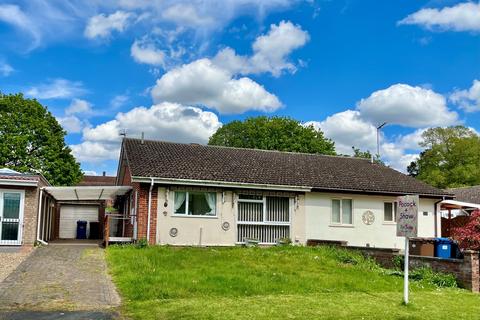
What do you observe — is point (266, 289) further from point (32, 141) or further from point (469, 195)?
point (32, 141)

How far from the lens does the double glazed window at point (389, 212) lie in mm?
24375

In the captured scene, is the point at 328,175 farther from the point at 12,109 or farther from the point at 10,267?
the point at 12,109

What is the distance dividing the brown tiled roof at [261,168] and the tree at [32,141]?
62.0 feet

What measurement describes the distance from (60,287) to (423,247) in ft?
41.0

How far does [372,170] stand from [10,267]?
61.3ft

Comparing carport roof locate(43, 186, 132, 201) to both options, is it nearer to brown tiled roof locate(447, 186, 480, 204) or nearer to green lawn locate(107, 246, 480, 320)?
green lawn locate(107, 246, 480, 320)

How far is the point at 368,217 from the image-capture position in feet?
78.2

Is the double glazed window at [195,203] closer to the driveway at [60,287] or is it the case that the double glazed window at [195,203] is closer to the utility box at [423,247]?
the driveway at [60,287]

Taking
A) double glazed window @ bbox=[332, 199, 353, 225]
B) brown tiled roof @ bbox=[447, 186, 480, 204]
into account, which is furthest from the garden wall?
brown tiled roof @ bbox=[447, 186, 480, 204]

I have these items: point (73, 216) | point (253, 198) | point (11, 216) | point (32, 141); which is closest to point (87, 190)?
point (11, 216)

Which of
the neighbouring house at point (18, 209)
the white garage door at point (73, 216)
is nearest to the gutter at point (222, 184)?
the neighbouring house at point (18, 209)

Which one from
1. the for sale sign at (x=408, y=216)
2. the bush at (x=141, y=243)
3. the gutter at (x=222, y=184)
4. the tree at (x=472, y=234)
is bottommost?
the bush at (x=141, y=243)

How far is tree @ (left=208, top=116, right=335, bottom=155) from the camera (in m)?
53.0

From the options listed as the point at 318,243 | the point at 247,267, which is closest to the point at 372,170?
the point at 318,243
